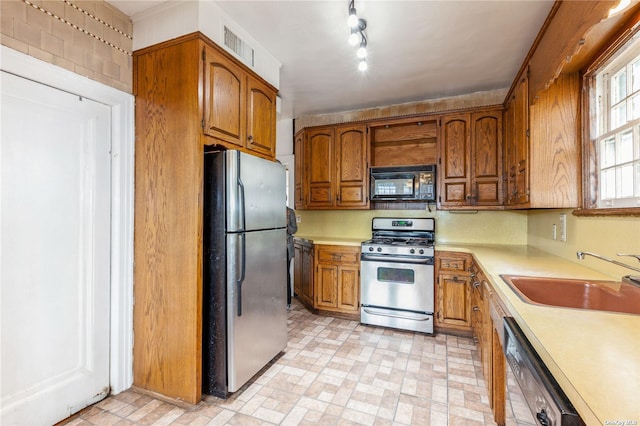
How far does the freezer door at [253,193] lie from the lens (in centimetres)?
196

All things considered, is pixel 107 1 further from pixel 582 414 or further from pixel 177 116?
pixel 582 414

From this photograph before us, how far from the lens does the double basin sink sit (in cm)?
129

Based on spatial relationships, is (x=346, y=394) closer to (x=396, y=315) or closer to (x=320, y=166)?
(x=396, y=315)

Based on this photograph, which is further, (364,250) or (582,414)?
(364,250)

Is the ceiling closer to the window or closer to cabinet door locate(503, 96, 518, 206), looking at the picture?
cabinet door locate(503, 96, 518, 206)

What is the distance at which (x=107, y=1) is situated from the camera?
193cm

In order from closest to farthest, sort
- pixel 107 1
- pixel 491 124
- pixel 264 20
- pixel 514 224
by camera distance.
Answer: pixel 107 1 → pixel 264 20 → pixel 491 124 → pixel 514 224

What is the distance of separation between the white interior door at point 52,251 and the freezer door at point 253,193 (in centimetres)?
85

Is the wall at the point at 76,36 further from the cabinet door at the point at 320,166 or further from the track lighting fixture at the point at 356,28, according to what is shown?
the cabinet door at the point at 320,166

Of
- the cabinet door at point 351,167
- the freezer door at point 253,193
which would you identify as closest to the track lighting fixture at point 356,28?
the freezer door at point 253,193

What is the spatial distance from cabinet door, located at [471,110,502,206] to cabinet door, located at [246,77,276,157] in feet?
6.98

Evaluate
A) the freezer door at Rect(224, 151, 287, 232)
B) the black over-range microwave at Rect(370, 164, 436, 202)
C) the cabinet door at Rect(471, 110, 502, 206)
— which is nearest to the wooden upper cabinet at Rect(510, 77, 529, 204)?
the cabinet door at Rect(471, 110, 502, 206)

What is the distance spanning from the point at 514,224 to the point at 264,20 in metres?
3.21

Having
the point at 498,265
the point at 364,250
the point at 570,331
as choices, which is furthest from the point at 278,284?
the point at 570,331
